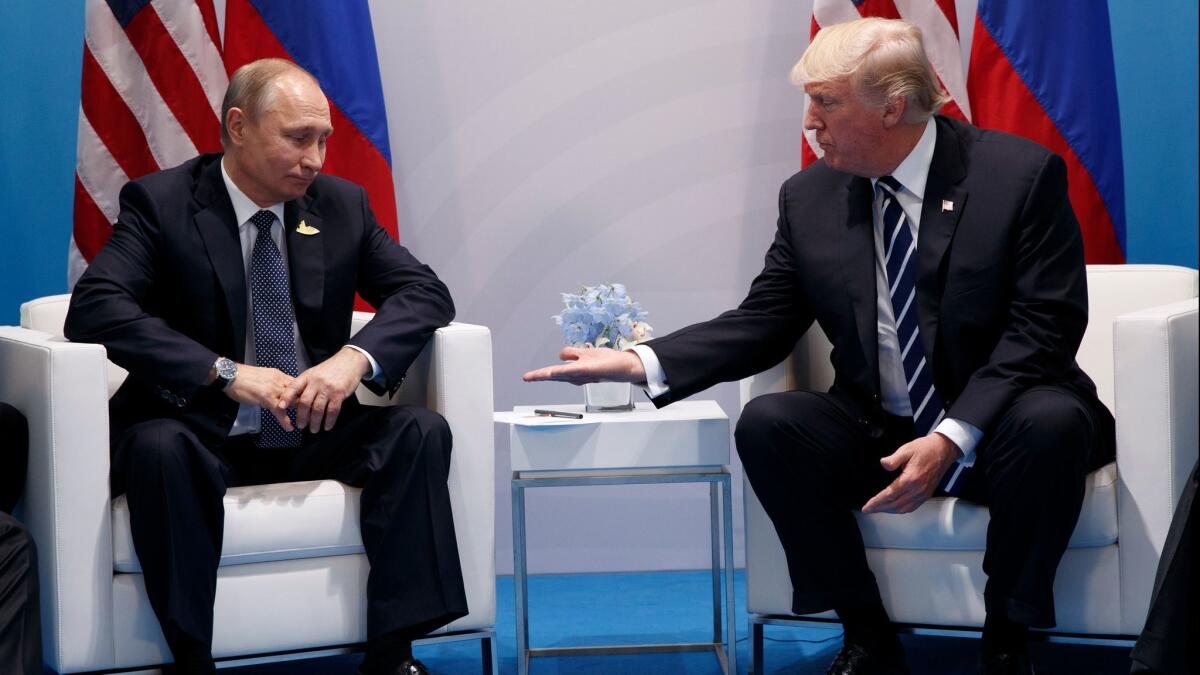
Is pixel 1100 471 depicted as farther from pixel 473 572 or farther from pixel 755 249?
pixel 755 249

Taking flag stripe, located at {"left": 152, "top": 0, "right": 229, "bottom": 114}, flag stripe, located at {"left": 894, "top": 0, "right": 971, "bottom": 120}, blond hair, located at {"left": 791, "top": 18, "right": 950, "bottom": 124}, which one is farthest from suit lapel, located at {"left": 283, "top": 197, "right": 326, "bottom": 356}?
flag stripe, located at {"left": 894, "top": 0, "right": 971, "bottom": 120}

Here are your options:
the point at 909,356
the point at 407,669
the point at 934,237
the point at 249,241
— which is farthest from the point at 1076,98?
the point at 407,669

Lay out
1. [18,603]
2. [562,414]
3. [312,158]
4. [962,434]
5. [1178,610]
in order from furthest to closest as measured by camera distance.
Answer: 1. [562,414]
2. [312,158]
3. [962,434]
4. [18,603]
5. [1178,610]

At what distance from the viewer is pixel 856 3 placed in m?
3.46

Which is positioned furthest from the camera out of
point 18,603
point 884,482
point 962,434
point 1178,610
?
point 884,482

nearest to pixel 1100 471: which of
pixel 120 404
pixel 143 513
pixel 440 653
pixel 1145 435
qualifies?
pixel 1145 435

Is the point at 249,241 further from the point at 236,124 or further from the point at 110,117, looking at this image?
the point at 110,117

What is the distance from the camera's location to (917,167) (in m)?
→ 2.62

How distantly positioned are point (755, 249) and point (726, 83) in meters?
0.49

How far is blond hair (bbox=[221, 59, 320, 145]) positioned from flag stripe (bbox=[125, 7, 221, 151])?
28.7 inches

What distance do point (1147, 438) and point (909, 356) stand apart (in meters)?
0.46

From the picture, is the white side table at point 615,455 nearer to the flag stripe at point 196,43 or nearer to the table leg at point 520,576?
the table leg at point 520,576

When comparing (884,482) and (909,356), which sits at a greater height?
(909,356)

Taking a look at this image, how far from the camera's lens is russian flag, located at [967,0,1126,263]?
3436mm
